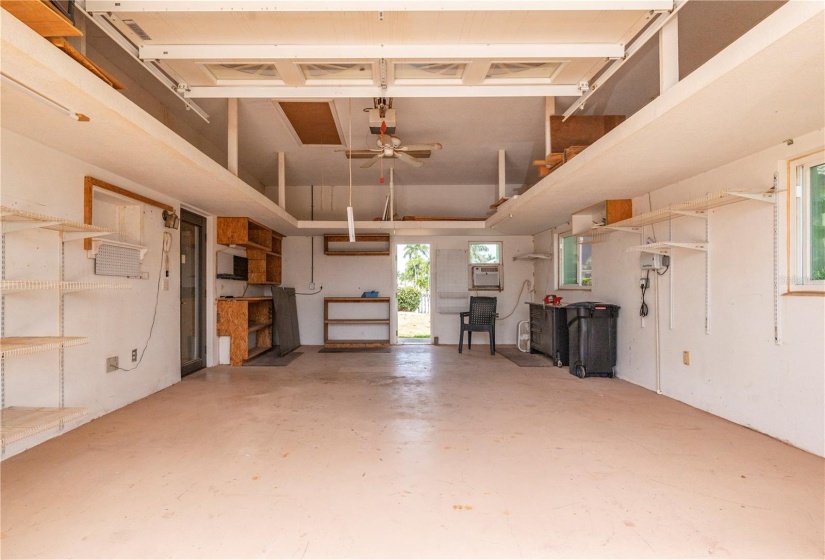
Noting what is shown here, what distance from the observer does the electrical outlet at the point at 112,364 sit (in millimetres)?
3386

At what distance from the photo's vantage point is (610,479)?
6.96 ft

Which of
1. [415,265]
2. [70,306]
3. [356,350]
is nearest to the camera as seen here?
[70,306]

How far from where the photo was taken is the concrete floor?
161 centimetres

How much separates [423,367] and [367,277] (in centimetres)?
288

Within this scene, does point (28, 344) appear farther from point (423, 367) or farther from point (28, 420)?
point (423, 367)

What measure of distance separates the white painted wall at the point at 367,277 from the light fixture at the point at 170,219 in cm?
326

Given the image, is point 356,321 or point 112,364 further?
point 356,321

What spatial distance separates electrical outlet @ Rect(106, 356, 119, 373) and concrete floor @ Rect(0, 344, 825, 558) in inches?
17.5

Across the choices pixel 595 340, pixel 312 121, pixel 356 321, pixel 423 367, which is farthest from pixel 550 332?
pixel 312 121

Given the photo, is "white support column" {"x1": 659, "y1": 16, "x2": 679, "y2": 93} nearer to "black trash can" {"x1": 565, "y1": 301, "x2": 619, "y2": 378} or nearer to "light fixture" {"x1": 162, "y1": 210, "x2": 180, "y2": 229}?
"black trash can" {"x1": 565, "y1": 301, "x2": 619, "y2": 378}


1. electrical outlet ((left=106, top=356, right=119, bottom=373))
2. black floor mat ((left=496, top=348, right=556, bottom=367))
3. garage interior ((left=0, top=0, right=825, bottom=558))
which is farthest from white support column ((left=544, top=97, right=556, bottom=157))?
electrical outlet ((left=106, top=356, right=119, bottom=373))

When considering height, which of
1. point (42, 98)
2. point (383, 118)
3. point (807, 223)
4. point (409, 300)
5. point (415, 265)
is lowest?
point (409, 300)

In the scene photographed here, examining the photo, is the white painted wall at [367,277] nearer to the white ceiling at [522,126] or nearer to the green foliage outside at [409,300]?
the white ceiling at [522,126]

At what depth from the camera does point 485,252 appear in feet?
25.1
